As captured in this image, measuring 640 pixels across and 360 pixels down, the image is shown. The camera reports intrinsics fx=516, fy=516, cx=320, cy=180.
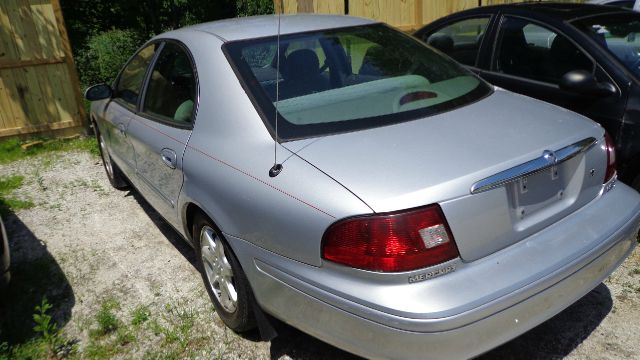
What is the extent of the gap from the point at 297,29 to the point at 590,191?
1.80m

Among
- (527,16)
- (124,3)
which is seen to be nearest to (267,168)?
(527,16)

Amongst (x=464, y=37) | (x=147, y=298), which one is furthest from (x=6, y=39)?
(x=464, y=37)

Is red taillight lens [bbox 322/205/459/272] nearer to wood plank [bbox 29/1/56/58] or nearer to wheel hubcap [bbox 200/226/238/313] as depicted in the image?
wheel hubcap [bbox 200/226/238/313]

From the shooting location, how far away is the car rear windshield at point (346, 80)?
2.39 m

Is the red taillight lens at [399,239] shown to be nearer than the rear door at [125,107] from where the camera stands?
Yes

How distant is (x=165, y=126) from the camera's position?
3.09m

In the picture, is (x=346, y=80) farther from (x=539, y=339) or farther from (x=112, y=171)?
(x=112, y=171)

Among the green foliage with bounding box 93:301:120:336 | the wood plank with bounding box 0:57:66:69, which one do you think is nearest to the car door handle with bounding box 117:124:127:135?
the green foliage with bounding box 93:301:120:336

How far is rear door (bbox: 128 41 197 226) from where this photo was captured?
2897 millimetres

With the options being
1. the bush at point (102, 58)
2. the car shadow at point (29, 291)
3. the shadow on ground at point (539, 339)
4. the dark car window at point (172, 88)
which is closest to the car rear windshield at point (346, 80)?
the dark car window at point (172, 88)

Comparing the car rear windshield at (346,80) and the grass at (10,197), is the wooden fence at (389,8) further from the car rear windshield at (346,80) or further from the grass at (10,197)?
the car rear windshield at (346,80)

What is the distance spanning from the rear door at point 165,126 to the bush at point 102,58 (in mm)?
6759

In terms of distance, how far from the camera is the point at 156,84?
3488mm

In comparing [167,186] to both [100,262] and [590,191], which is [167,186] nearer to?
[100,262]
